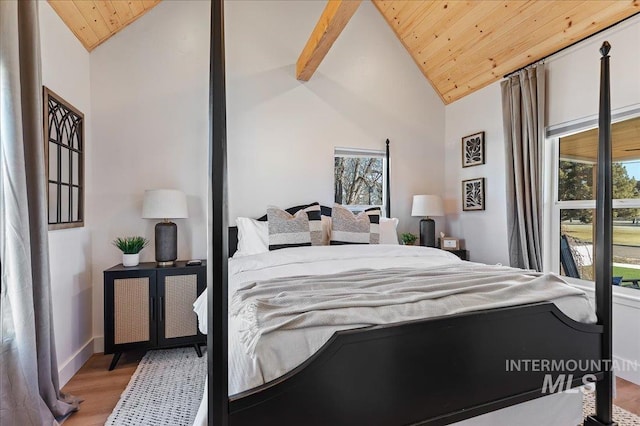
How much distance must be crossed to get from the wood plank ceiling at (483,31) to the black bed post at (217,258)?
299 centimetres

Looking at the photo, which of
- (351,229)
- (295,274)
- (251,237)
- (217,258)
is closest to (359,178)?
(351,229)

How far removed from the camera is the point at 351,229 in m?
2.91

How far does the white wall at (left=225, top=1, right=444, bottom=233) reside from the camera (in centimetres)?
326

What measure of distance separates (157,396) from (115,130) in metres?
2.20

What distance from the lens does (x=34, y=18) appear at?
1.63 meters

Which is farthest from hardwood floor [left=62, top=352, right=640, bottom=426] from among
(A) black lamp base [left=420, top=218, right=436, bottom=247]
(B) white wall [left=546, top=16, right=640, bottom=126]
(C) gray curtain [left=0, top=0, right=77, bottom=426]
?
(B) white wall [left=546, top=16, right=640, bottom=126]

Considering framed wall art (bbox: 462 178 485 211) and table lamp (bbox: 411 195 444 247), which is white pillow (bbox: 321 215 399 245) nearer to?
table lamp (bbox: 411 195 444 247)

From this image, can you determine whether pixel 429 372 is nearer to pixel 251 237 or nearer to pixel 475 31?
pixel 251 237

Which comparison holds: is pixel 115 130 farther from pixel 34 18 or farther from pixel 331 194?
pixel 331 194

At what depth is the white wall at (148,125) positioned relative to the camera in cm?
283

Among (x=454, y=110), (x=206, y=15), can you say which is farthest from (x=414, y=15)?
(x=206, y=15)

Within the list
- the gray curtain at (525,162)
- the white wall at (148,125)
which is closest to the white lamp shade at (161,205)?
the white wall at (148,125)

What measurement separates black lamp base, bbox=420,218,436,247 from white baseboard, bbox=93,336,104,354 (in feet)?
10.6

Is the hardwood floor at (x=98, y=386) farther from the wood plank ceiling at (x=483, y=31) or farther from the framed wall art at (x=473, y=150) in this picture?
the wood plank ceiling at (x=483, y=31)
